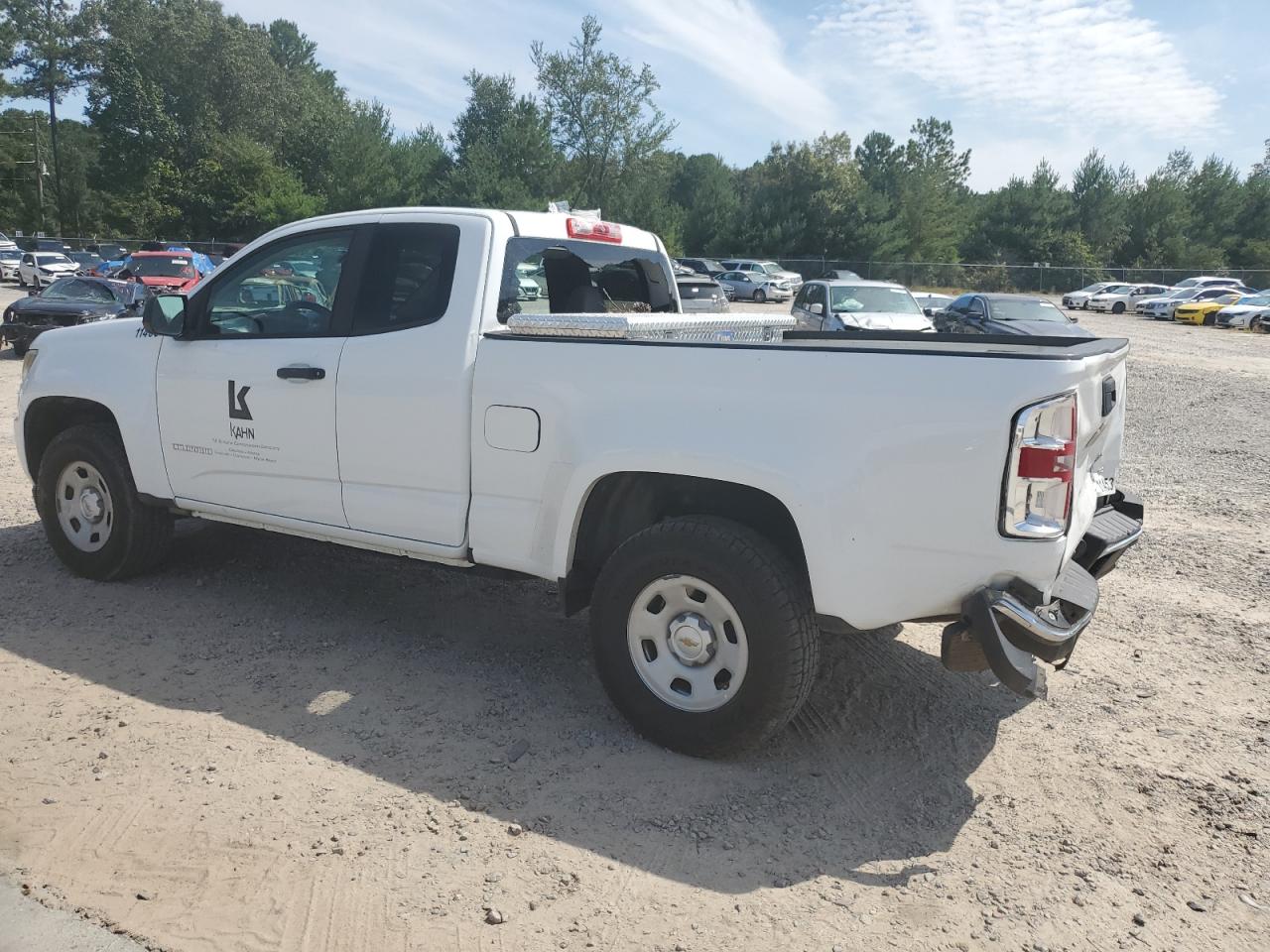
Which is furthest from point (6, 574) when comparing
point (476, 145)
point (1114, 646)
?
point (476, 145)

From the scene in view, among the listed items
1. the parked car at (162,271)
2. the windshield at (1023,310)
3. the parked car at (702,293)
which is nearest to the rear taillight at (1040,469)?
the parked car at (702,293)

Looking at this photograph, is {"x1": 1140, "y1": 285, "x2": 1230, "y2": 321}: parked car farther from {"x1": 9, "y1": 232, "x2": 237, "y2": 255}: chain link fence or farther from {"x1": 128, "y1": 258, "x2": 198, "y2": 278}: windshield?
{"x1": 9, "y1": 232, "x2": 237, "y2": 255}: chain link fence

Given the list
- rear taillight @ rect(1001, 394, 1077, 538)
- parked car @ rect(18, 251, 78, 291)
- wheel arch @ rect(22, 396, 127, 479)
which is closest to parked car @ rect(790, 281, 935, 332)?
wheel arch @ rect(22, 396, 127, 479)

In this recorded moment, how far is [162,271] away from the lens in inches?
942

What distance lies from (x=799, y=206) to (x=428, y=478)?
62.1 metres

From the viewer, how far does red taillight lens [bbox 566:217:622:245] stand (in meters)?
4.87

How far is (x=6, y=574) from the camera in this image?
577 cm

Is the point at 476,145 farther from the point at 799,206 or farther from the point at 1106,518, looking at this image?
the point at 1106,518

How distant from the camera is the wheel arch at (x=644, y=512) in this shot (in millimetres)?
3760

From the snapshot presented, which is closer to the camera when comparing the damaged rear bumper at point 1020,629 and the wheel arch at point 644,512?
the damaged rear bumper at point 1020,629

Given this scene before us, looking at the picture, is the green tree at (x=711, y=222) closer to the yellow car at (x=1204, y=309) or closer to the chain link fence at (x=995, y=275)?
the chain link fence at (x=995, y=275)

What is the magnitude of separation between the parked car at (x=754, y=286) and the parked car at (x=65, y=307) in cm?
3079

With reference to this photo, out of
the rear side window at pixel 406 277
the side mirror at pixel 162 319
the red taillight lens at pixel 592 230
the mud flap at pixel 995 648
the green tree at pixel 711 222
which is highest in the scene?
the green tree at pixel 711 222

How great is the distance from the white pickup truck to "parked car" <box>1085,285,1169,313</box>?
47.9 metres
